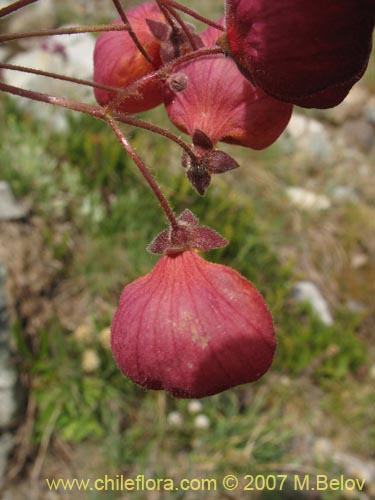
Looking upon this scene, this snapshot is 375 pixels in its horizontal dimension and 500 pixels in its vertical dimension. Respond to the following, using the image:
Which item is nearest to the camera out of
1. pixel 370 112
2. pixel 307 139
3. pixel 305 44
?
pixel 305 44

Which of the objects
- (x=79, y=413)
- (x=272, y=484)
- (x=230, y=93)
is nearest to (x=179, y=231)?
(x=230, y=93)

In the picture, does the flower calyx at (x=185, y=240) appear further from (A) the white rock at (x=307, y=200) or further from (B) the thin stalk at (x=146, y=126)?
(A) the white rock at (x=307, y=200)

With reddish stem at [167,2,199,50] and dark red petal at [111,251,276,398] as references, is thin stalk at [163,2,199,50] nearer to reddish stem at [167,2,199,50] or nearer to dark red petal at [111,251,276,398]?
reddish stem at [167,2,199,50]

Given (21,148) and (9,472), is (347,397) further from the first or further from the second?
(21,148)

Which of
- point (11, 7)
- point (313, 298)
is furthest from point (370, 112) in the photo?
point (11, 7)

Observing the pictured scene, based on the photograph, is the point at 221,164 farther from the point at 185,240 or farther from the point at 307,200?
the point at 307,200

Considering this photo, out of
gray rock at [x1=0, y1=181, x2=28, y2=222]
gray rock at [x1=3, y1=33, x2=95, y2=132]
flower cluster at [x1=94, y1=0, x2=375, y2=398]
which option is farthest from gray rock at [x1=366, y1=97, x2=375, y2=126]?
flower cluster at [x1=94, y1=0, x2=375, y2=398]
